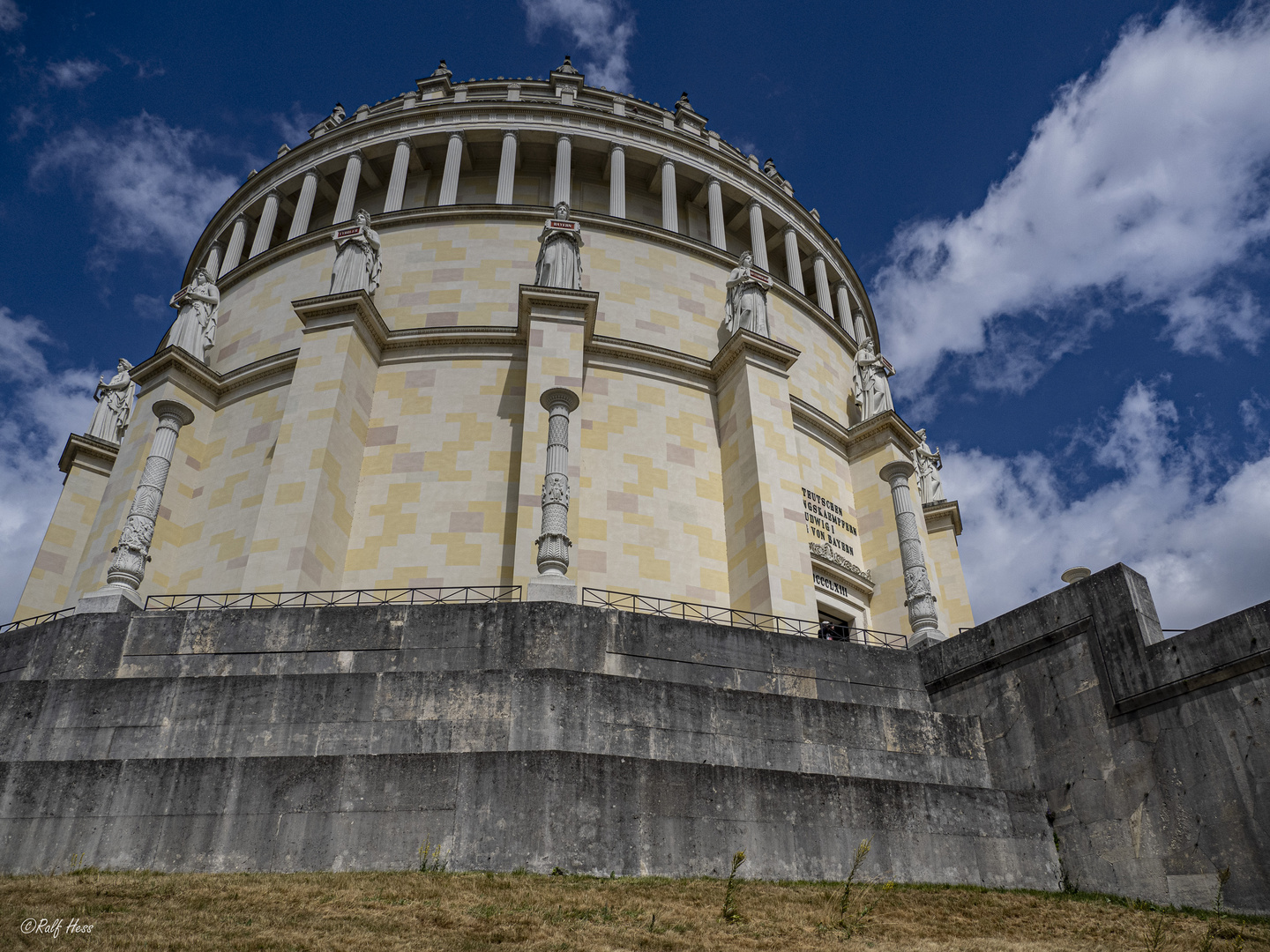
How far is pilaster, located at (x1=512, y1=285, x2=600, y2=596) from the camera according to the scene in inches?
869

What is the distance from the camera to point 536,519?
2217 centimetres

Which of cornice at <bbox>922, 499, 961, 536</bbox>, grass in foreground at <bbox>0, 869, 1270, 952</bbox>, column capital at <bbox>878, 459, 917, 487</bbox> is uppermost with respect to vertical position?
cornice at <bbox>922, 499, 961, 536</bbox>

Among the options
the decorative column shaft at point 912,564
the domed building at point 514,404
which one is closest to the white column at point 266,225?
the domed building at point 514,404

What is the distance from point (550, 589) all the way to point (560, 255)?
1348 centimetres

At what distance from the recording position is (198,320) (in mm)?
29500

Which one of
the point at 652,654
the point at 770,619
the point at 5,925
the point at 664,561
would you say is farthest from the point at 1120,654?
the point at 5,925

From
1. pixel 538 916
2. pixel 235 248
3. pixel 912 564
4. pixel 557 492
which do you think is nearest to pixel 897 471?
pixel 912 564

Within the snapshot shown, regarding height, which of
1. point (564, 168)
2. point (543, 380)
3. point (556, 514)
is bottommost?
point (556, 514)

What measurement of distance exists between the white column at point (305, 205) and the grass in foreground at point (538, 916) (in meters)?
27.2

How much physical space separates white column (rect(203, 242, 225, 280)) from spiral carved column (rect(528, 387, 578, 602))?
77.3ft

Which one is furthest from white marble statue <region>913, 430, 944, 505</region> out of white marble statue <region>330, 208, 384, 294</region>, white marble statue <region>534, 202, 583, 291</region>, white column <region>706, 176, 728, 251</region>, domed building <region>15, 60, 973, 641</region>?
white marble statue <region>330, 208, 384, 294</region>

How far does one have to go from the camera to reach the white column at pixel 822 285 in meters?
38.0

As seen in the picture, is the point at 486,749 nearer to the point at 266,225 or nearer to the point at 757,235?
the point at 757,235

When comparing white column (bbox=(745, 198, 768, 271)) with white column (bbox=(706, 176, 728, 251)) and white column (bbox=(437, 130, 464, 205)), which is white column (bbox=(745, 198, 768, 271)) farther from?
white column (bbox=(437, 130, 464, 205))
